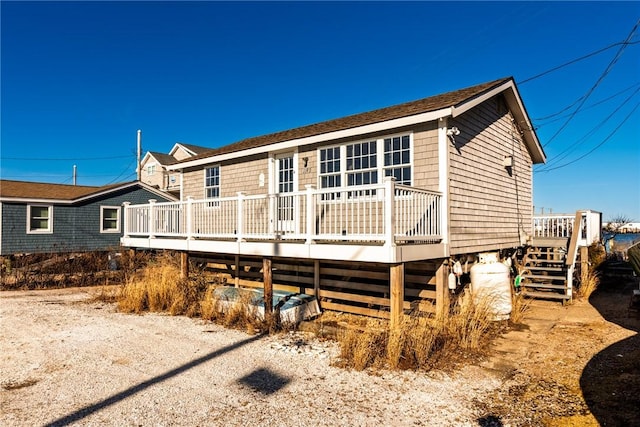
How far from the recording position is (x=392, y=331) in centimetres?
605

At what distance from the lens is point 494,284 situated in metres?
8.34

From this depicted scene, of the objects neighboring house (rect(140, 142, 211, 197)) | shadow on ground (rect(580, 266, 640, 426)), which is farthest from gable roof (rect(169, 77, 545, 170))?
neighboring house (rect(140, 142, 211, 197))

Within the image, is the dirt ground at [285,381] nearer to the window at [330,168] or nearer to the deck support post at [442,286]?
the deck support post at [442,286]

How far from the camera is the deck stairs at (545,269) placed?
10445 mm

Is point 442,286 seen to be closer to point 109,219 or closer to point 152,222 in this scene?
point 152,222

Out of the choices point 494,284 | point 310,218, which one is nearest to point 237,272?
point 310,218

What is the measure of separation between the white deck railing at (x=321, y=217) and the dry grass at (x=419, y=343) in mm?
1440

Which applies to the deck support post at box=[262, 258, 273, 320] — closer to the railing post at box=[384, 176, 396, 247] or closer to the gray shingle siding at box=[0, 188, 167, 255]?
the railing post at box=[384, 176, 396, 247]

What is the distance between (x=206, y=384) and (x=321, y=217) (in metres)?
4.96

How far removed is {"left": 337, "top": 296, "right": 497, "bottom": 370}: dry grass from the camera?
5805mm

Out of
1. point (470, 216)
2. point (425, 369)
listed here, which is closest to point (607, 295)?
point (470, 216)

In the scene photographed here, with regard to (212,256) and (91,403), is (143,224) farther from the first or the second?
(91,403)

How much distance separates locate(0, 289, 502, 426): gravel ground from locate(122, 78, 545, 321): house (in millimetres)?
1629

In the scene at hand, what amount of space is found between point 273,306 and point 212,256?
4.91m
